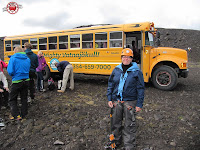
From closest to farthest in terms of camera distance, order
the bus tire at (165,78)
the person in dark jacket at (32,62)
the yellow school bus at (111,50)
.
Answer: the person in dark jacket at (32,62) < the bus tire at (165,78) < the yellow school bus at (111,50)

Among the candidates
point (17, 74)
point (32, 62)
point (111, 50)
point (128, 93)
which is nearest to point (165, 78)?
point (111, 50)

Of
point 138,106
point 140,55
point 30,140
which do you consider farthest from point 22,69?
point 140,55

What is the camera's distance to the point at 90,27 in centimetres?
842

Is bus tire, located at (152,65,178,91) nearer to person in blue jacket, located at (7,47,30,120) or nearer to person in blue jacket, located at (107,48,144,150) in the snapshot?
person in blue jacket, located at (107,48,144,150)

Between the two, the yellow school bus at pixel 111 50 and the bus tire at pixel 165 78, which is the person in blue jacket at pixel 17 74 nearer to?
the yellow school bus at pixel 111 50

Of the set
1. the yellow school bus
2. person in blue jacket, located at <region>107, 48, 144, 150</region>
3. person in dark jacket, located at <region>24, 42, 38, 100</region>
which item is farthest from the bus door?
person in blue jacket, located at <region>107, 48, 144, 150</region>

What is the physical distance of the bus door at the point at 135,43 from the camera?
25.6 feet

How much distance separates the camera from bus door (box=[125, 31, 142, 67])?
7802 millimetres

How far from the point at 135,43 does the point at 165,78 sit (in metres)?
2.26

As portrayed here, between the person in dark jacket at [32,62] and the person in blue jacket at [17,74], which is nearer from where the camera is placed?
the person in blue jacket at [17,74]

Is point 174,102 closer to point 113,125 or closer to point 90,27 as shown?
point 113,125

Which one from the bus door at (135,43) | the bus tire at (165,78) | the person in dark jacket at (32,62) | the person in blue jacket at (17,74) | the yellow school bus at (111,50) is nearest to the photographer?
the person in blue jacket at (17,74)

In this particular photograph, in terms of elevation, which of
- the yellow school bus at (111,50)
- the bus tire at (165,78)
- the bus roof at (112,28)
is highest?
the bus roof at (112,28)

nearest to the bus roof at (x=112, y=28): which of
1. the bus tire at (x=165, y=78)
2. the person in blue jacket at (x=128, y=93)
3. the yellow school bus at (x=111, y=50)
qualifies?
the yellow school bus at (x=111, y=50)
